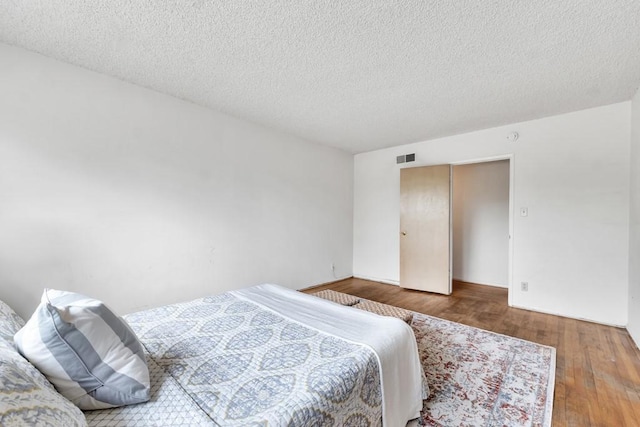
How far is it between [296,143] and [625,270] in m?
4.18

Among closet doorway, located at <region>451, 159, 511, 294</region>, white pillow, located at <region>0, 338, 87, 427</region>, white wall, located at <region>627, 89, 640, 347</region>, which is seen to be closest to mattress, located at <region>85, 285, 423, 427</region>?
white pillow, located at <region>0, 338, 87, 427</region>

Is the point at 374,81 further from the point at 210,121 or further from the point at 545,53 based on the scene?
the point at 210,121

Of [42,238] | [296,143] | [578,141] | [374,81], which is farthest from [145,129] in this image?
[578,141]

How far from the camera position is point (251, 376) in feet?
3.49

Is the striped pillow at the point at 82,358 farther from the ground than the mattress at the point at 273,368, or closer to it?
farther from the ground

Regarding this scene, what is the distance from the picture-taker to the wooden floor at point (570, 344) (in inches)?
63.8

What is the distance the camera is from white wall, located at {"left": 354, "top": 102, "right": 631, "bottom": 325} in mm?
2830

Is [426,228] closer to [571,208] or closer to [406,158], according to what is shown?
[406,158]

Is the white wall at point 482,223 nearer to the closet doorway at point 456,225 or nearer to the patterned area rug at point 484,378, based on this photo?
the closet doorway at point 456,225

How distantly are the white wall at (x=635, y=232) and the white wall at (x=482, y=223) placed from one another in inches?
67.4

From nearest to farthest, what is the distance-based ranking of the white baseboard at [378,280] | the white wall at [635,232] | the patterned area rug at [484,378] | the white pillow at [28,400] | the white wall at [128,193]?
the white pillow at [28,400] < the patterned area rug at [484,378] < the white wall at [128,193] < the white wall at [635,232] < the white baseboard at [378,280]

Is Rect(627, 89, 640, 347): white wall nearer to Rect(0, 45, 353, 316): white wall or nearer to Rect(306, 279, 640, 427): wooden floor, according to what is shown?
Rect(306, 279, 640, 427): wooden floor

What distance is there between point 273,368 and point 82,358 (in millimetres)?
668

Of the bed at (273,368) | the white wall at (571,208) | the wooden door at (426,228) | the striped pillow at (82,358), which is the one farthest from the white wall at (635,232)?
the striped pillow at (82,358)
